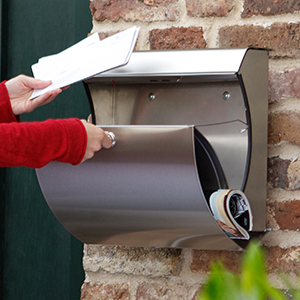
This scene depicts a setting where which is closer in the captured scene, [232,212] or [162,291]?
[232,212]

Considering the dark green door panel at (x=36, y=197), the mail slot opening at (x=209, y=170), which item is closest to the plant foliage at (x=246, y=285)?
the mail slot opening at (x=209, y=170)

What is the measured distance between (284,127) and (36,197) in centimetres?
80

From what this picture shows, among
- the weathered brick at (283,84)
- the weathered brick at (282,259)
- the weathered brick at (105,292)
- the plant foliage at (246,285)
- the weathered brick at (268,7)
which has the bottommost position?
the weathered brick at (105,292)

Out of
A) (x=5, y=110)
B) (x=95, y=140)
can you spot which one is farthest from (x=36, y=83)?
(x=95, y=140)

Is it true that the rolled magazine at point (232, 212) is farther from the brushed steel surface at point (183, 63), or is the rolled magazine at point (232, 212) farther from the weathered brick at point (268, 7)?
the weathered brick at point (268, 7)

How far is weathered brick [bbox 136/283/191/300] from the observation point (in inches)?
32.1

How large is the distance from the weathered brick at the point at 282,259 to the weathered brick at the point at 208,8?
51 centimetres

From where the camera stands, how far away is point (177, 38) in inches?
32.0

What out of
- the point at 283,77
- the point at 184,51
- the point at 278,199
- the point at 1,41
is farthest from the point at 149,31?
the point at 1,41

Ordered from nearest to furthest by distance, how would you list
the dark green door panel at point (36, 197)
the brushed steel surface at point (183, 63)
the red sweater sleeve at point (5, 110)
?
the brushed steel surface at point (183, 63), the red sweater sleeve at point (5, 110), the dark green door panel at point (36, 197)

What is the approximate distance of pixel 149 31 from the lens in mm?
827

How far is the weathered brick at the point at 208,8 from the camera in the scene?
79 centimetres

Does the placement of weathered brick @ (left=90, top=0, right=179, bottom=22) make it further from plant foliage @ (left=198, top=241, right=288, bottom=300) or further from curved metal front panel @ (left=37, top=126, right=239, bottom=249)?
plant foliage @ (left=198, top=241, right=288, bottom=300)

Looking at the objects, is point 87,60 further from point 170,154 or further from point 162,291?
point 162,291
